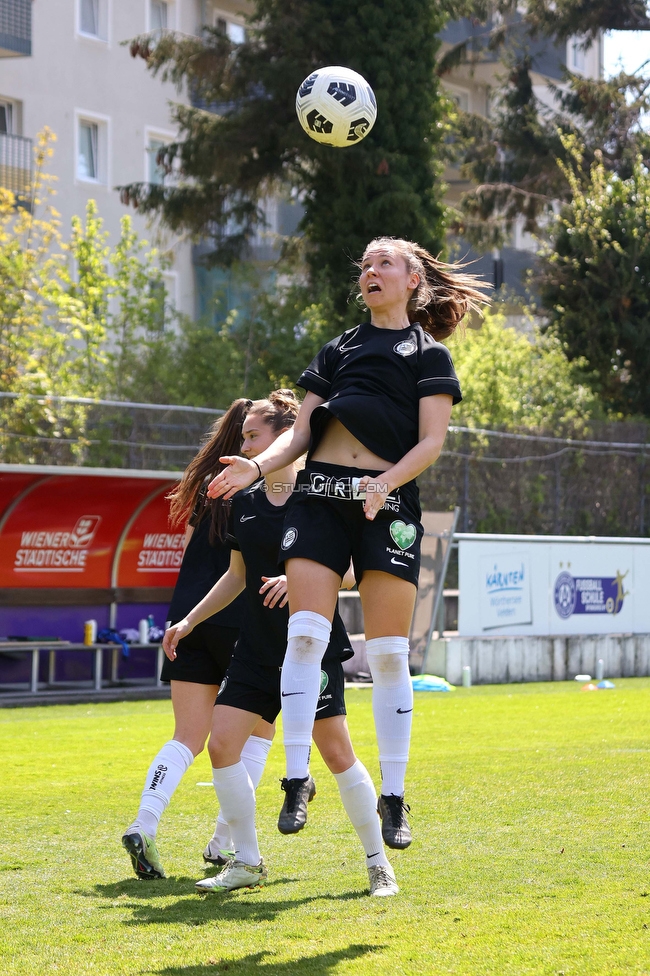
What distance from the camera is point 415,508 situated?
4707 mm

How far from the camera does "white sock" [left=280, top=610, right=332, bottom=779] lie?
4453 mm

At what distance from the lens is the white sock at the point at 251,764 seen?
5.46 m

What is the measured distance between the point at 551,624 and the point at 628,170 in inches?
632

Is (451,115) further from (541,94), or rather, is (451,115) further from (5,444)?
(541,94)

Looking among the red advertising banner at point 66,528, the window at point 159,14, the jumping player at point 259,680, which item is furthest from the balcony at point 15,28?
the jumping player at point 259,680

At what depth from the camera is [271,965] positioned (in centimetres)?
364

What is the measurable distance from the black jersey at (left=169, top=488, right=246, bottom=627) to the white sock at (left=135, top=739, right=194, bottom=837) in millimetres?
550

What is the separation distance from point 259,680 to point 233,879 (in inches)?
28.6

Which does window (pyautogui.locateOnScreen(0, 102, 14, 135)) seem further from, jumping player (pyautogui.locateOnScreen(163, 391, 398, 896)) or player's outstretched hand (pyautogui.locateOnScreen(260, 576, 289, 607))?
player's outstretched hand (pyautogui.locateOnScreen(260, 576, 289, 607))

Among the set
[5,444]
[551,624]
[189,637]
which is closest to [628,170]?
[551,624]

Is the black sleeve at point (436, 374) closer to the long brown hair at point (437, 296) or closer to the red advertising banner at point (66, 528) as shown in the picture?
the long brown hair at point (437, 296)

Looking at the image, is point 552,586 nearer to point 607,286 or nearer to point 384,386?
point 607,286

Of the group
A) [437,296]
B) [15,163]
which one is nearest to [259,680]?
[437,296]

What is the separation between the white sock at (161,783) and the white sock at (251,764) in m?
0.23
